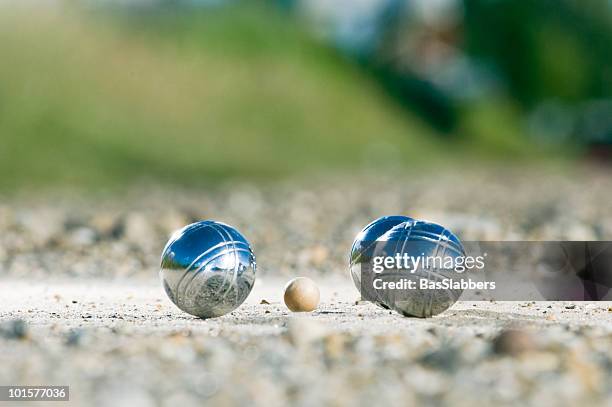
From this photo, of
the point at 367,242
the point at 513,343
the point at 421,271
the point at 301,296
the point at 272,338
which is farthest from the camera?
the point at 301,296

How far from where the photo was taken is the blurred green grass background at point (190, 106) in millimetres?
28172

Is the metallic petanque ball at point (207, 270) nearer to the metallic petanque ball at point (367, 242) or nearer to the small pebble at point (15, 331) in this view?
the metallic petanque ball at point (367, 242)

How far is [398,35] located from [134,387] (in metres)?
50.0

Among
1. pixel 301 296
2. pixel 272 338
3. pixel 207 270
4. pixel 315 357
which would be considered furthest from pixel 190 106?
pixel 315 357

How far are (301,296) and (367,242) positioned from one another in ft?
1.85

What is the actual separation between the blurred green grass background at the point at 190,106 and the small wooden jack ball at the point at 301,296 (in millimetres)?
18128

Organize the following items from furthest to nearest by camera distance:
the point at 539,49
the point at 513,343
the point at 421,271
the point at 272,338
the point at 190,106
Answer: the point at 539,49, the point at 190,106, the point at 421,271, the point at 272,338, the point at 513,343

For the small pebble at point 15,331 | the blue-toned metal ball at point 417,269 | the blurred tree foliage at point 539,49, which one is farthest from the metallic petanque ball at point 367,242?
the blurred tree foliage at point 539,49

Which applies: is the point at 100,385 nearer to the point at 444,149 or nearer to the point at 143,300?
the point at 143,300

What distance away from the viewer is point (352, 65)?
151 feet

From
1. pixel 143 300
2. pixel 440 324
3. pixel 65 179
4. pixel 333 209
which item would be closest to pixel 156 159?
pixel 65 179

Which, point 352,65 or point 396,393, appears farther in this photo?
point 352,65

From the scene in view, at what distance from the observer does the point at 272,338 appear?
4.74m

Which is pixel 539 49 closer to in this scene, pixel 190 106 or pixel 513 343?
pixel 190 106
